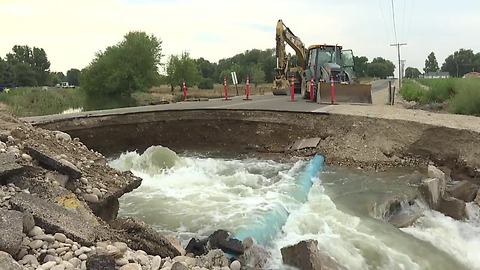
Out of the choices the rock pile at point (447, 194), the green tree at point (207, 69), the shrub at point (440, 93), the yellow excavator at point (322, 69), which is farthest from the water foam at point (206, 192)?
the green tree at point (207, 69)

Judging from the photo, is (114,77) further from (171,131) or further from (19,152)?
(19,152)

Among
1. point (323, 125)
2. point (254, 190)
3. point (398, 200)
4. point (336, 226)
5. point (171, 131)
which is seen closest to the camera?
point (336, 226)

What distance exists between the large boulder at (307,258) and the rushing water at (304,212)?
10.6 inches

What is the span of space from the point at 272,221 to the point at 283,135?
6449mm

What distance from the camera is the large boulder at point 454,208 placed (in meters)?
7.93

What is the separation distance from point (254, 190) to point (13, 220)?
542cm

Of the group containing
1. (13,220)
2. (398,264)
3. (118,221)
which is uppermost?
(13,220)

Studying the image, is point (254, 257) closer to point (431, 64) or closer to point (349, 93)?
point (349, 93)

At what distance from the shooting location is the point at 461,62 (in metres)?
108

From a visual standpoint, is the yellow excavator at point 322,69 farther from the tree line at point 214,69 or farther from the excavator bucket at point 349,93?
the tree line at point 214,69

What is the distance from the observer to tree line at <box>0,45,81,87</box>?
83.6 m

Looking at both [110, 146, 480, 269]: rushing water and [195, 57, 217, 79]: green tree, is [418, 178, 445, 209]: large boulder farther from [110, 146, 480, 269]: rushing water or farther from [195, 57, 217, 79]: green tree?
[195, 57, 217, 79]: green tree

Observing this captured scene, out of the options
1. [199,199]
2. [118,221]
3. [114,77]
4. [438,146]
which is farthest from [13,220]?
[114,77]

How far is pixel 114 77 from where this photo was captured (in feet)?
160
